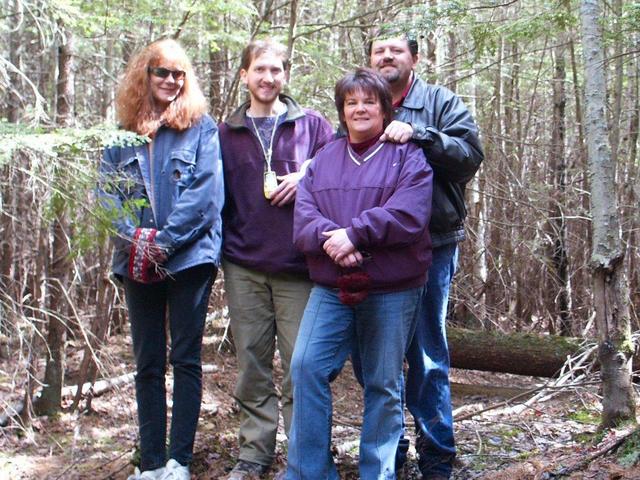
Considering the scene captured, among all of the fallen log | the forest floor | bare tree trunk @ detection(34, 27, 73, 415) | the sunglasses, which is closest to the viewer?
the forest floor

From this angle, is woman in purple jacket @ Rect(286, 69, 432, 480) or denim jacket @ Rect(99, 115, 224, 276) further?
denim jacket @ Rect(99, 115, 224, 276)

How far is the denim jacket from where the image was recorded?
152 inches

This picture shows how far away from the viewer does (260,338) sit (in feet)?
13.5

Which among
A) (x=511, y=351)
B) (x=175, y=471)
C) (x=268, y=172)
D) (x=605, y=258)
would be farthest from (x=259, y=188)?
(x=511, y=351)

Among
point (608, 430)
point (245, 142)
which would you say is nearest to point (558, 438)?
point (608, 430)

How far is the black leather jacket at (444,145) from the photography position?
11.8 ft

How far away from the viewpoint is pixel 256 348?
411cm

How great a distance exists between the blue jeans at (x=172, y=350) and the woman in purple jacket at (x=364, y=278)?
2.54 feet

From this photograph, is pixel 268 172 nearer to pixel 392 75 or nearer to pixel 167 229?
pixel 167 229

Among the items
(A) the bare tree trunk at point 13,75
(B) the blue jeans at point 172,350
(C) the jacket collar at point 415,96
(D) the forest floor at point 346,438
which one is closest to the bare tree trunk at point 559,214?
(D) the forest floor at point 346,438

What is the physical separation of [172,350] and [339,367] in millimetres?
1043

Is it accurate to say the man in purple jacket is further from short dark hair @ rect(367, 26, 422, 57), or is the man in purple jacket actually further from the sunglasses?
short dark hair @ rect(367, 26, 422, 57)

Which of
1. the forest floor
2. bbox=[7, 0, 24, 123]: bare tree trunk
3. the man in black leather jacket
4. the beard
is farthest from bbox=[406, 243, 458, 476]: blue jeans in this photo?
bbox=[7, 0, 24, 123]: bare tree trunk

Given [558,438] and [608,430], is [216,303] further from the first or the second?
[608,430]
